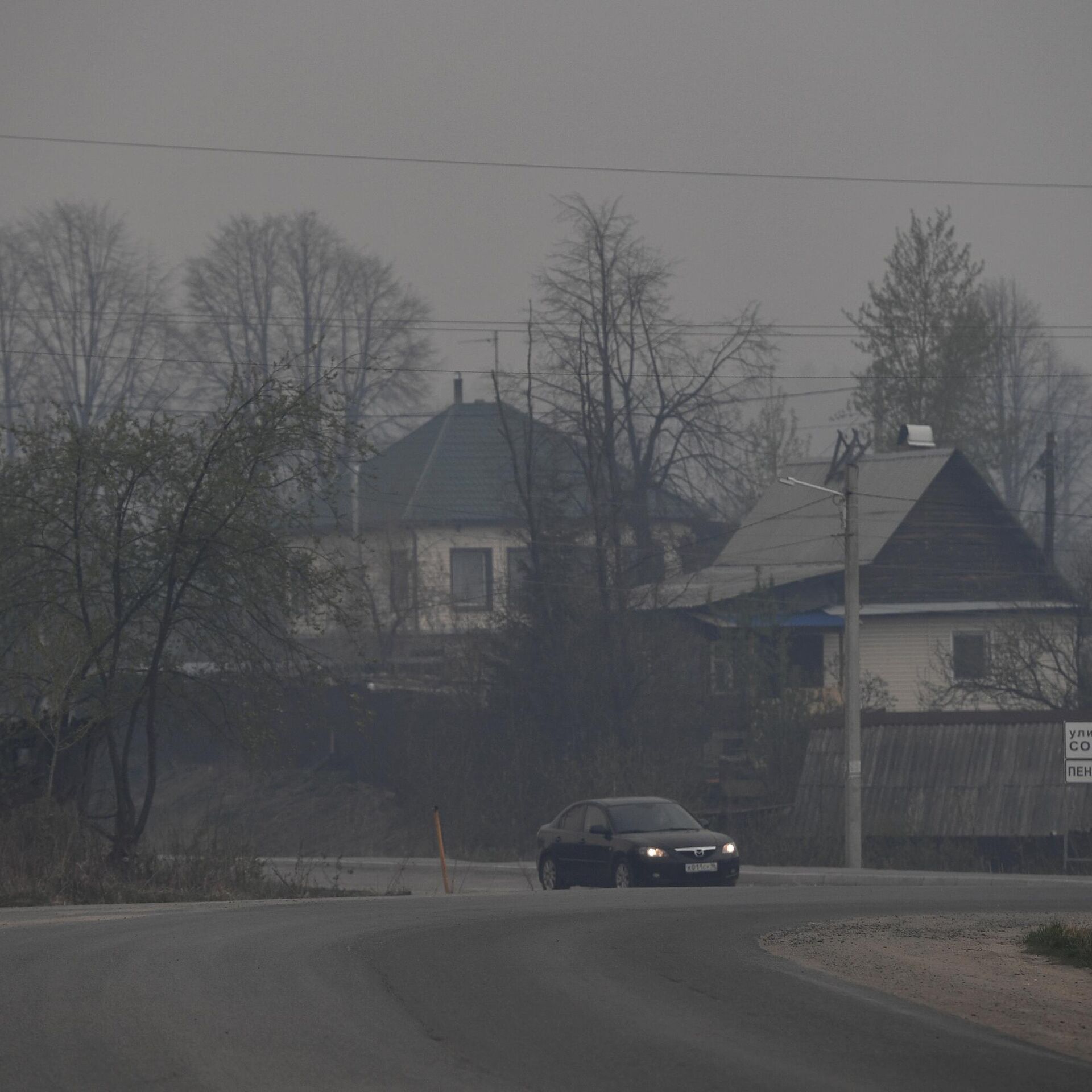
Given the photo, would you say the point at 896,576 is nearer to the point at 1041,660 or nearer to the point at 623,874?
the point at 1041,660

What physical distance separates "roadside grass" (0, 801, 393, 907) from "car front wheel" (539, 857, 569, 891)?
10.1 ft


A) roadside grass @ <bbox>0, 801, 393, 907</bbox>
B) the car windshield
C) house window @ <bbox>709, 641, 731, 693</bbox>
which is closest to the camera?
roadside grass @ <bbox>0, 801, 393, 907</bbox>

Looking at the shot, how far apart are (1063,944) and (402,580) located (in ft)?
147

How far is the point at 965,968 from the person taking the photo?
1150 centimetres

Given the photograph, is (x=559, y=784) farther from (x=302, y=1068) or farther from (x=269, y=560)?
(x=302, y=1068)

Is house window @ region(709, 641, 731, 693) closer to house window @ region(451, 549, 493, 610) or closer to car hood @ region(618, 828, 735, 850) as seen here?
car hood @ region(618, 828, 735, 850)

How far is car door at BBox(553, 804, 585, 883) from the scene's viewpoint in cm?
2419

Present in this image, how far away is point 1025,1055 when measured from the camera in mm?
8031

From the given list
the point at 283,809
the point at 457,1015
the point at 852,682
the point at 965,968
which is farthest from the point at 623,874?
the point at 283,809

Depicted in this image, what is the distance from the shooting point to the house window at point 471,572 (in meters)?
60.3

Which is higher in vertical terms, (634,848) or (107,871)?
(634,848)

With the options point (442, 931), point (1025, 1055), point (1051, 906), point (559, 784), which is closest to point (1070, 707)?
point (559, 784)

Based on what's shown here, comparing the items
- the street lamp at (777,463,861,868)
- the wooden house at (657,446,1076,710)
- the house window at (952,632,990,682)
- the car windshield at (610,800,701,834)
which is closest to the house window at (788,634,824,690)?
the wooden house at (657,446,1076,710)

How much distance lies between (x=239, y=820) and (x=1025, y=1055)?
1362 inches
